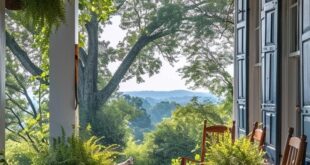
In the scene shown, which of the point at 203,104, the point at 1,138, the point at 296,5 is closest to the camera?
the point at 1,138

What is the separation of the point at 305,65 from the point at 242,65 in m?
1.94

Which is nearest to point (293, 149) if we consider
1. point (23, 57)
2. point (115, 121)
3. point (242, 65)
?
point (242, 65)

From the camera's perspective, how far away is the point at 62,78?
2.96 meters

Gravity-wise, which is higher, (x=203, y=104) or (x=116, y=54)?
(x=116, y=54)

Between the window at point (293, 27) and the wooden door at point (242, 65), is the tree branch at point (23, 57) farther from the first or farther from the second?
the window at point (293, 27)

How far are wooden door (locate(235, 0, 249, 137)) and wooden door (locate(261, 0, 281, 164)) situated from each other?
0.67 meters

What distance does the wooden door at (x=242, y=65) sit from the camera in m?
4.37

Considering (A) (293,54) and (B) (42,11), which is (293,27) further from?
(B) (42,11)

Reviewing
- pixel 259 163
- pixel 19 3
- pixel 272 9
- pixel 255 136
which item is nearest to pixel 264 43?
pixel 272 9

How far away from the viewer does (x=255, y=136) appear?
329cm

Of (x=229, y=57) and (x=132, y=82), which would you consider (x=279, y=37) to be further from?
(x=132, y=82)

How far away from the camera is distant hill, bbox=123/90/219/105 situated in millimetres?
8289

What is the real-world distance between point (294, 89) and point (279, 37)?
1.23 ft

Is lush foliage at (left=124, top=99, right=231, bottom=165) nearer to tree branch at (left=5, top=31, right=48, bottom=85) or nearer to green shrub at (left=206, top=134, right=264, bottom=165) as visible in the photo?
tree branch at (left=5, top=31, right=48, bottom=85)
